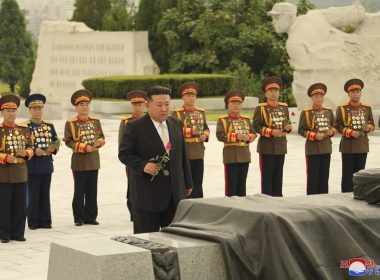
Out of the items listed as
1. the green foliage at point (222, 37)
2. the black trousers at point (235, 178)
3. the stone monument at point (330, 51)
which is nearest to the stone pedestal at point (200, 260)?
the black trousers at point (235, 178)

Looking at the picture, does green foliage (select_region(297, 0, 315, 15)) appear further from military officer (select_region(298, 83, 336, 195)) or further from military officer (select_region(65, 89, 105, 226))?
military officer (select_region(65, 89, 105, 226))

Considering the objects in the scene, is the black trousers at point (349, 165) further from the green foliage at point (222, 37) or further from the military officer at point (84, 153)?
the green foliage at point (222, 37)

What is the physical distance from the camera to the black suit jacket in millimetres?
7391

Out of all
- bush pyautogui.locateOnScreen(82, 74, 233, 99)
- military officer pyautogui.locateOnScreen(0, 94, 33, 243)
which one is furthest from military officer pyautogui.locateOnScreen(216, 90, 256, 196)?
bush pyautogui.locateOnScreen(82, 74, 233, 99)

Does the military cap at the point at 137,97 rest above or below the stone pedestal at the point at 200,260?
above

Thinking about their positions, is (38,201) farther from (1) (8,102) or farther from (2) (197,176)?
(2) (197,176)

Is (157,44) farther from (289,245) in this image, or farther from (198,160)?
(289,245)

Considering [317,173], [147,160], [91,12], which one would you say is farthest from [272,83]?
[91,12]

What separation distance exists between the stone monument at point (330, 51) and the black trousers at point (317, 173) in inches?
323

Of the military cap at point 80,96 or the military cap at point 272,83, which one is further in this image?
the military cap at point 272,83

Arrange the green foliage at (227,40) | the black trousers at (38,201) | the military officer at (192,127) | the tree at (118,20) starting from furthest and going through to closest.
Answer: the tree at (118,20) < the green foliage at (227,40) < the military officer at (192,127) < the black trousers at (38,201)

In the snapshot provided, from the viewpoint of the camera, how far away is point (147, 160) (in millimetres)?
7508

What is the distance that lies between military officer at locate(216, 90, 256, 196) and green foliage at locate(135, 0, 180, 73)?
19.1 metres

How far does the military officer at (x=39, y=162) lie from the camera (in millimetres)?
10469
